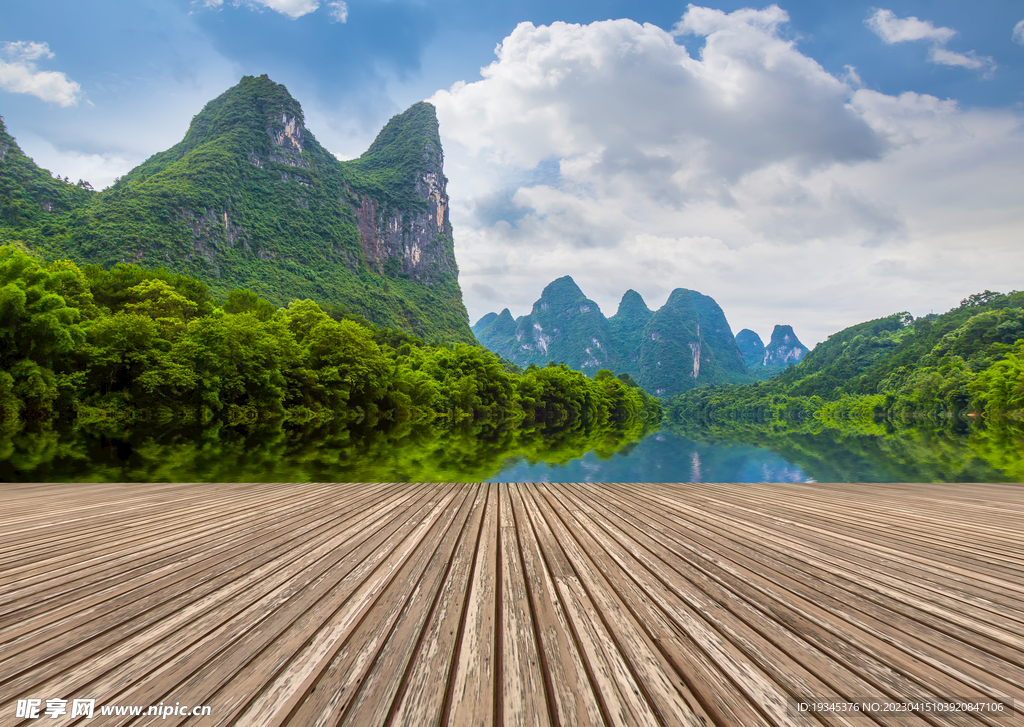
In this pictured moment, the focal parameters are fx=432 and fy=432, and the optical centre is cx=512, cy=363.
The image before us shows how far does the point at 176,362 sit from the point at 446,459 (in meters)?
17.3

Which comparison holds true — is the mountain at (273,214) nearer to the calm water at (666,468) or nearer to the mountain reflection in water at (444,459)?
the mountain reflection in water at (444,459)

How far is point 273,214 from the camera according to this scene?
10200 cm

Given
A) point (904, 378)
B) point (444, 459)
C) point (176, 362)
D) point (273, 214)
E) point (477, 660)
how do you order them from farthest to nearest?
point (273, 214), point (904, 378), point (176, 362), point (444, 459), point (477, 660)

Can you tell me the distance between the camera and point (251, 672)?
1.76 metres

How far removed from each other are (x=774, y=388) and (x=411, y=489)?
118 meters

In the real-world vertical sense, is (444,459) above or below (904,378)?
below

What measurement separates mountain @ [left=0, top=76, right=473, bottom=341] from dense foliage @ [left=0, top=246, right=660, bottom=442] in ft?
152

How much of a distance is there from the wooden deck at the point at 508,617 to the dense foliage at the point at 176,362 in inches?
768

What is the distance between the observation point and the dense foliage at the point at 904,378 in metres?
40.4

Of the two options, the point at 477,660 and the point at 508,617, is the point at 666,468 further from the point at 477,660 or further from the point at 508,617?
the point at 477,660

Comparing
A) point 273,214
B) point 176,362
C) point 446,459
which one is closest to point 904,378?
point 446,459

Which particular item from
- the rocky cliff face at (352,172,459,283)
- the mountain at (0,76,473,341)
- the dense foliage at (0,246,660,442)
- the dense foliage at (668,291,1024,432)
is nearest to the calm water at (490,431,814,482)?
the dense foliage at (0,246,660,442)

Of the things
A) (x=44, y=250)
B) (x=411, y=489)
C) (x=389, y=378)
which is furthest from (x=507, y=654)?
(x=44, y=250)

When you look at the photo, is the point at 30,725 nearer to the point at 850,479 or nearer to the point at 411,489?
the point at 411,489
